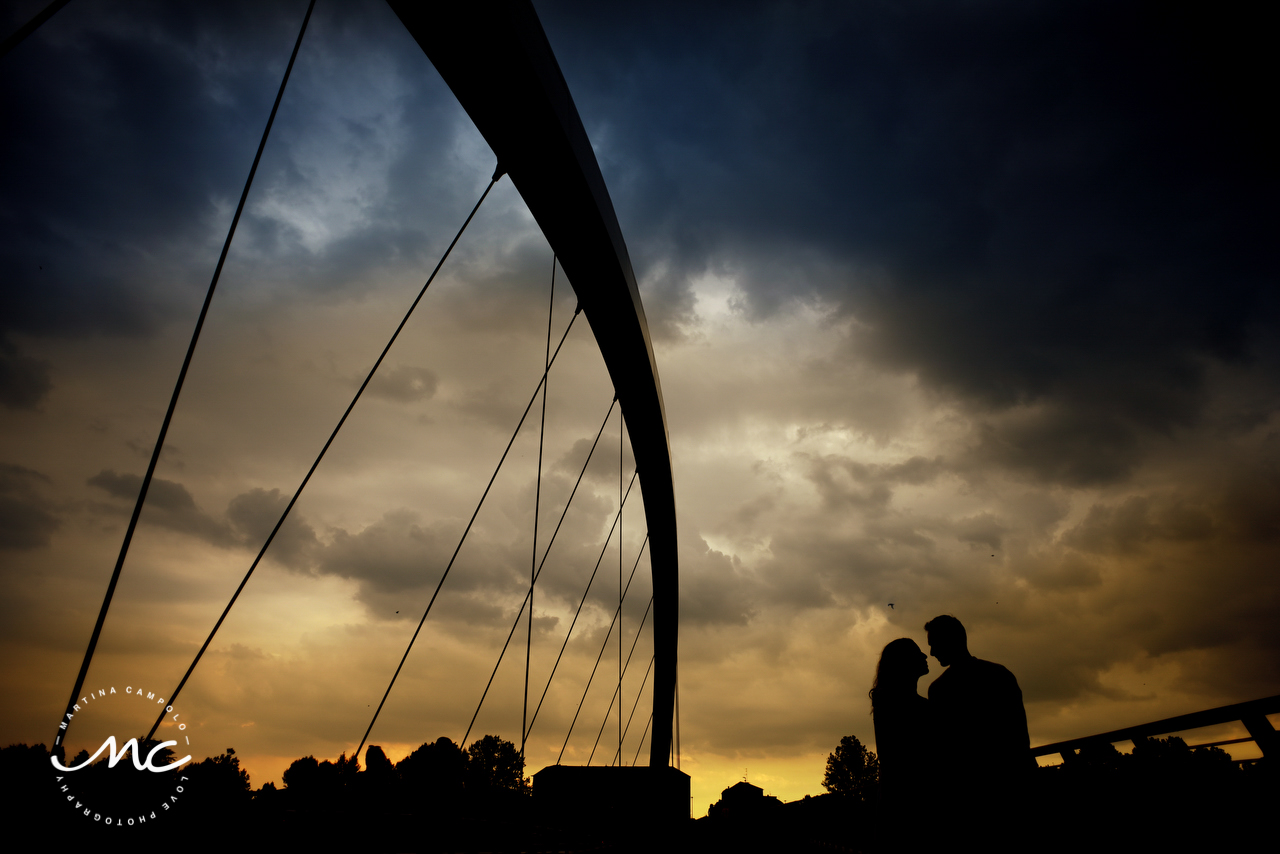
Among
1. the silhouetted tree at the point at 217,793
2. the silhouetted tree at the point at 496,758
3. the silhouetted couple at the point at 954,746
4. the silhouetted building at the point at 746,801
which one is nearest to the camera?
the silhouetted couple at the point at 954,746

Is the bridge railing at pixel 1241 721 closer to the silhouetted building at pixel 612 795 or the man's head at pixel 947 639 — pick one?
the man's head at pixel 947 639

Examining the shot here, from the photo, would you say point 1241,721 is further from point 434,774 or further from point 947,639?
point 434,774

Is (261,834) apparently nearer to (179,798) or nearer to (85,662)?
(179,798)

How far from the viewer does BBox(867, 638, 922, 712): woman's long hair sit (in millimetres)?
2539

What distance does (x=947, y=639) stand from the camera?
251 cm

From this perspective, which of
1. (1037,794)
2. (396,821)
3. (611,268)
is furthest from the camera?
(611,268)

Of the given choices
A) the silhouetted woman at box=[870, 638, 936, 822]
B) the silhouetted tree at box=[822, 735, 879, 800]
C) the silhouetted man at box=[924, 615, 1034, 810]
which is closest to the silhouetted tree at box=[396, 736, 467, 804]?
the silhouetted woman at box=[870, 638, 936, 822]

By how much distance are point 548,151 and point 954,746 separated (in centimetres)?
649

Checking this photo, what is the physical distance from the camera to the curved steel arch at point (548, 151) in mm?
5258

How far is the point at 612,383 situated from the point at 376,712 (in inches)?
251

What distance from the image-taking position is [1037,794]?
7.04 ft

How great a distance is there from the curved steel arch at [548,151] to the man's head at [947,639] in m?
5.80

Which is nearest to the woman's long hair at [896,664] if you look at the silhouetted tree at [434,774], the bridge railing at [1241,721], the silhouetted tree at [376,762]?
the bridge railing at [1241,721]

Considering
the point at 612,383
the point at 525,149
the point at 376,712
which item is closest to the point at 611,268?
the point at 525,149
